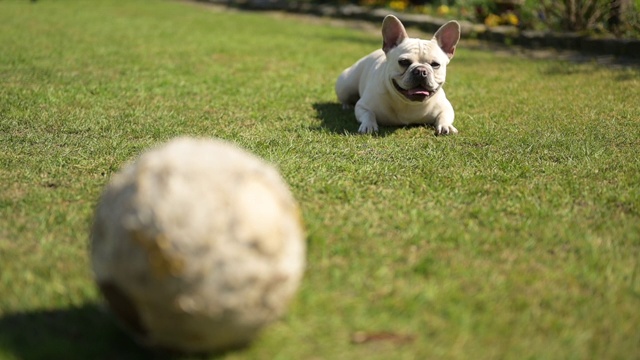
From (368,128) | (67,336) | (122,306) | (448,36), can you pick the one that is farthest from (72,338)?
(448,36)

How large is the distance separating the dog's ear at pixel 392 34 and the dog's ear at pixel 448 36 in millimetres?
312

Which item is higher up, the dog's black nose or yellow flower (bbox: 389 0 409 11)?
the dog's black nose

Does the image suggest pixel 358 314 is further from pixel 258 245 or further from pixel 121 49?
pixel 121 49

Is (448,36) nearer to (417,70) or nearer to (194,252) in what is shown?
(417,70)

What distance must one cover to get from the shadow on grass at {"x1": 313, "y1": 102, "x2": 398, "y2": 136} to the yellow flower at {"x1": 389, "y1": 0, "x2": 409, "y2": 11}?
9.47m

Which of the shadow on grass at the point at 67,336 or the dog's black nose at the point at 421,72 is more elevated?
the dog's black nose at the point at 421,72

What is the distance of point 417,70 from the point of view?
6871 mm

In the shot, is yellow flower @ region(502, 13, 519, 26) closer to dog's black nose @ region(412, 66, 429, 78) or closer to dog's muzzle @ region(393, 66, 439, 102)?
dog's muzzle @ region(393, 66, 439, 102)


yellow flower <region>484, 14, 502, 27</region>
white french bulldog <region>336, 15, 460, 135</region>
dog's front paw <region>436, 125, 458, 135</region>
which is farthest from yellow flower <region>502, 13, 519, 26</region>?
dog's front paw <region>436, 125, 458, 135</region>

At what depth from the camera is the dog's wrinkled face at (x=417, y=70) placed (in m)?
6.92

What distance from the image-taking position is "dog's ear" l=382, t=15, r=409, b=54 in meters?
Result: 7.33

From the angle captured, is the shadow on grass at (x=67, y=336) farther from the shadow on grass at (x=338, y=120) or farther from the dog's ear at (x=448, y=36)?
the dog's ear at (x=448, y=36)

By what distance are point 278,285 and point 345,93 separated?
5.60 metres

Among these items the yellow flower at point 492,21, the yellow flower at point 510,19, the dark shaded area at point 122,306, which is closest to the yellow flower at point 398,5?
the yellow flower at point 492,21
